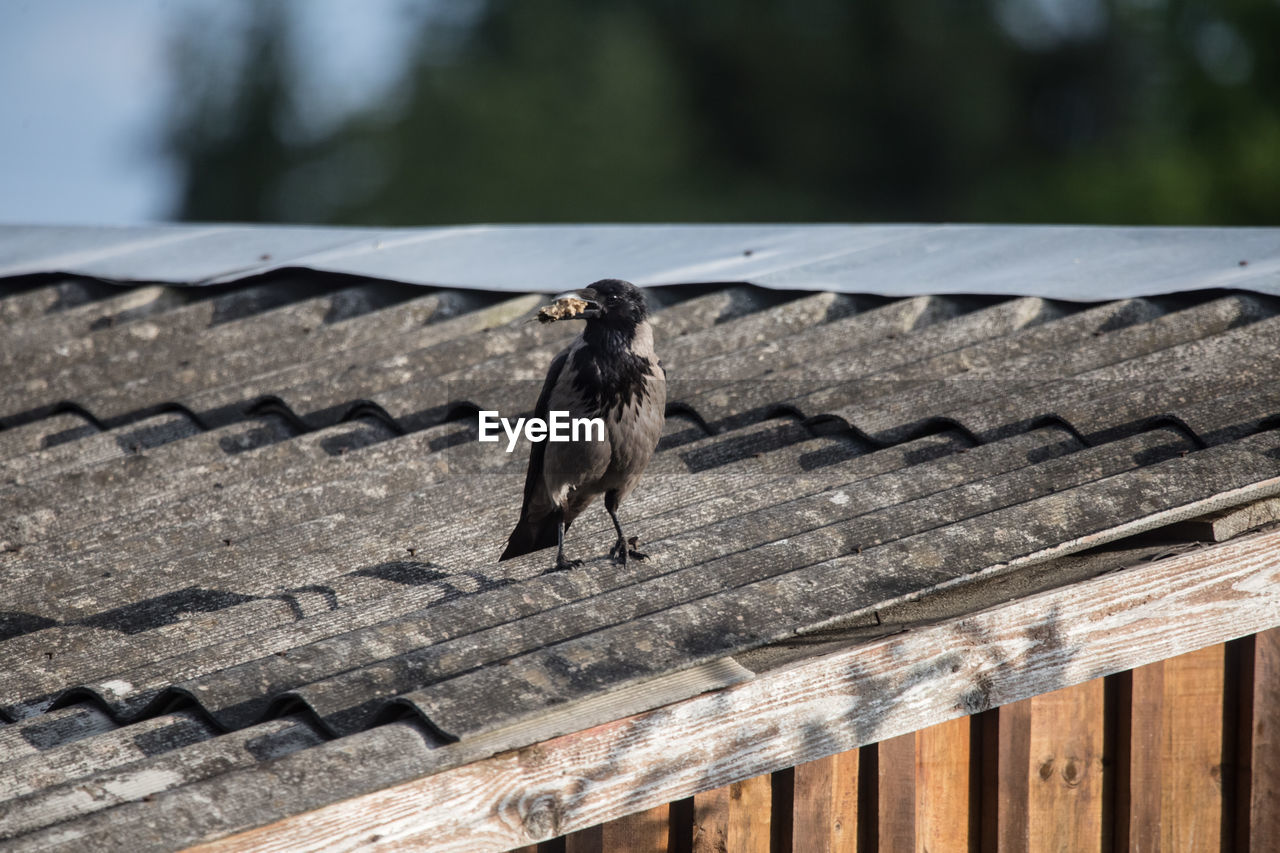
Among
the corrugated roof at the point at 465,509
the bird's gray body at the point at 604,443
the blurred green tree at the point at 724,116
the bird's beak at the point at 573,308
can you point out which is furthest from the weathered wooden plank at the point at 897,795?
the blurred green tree at the point at 724,116

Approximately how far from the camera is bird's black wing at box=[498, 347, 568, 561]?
9.75ft

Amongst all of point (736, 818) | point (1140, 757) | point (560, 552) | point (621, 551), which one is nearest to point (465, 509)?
point (560, 552)

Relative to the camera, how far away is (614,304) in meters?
2.89

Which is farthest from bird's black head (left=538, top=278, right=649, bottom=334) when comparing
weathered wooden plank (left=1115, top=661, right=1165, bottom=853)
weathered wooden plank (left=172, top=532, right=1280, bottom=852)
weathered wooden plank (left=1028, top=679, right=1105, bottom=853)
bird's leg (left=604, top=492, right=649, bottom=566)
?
weathered wooden plank (left=1115, top=661, right=1165, bottom=853)

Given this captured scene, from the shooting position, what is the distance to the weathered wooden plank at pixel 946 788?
2717 mm

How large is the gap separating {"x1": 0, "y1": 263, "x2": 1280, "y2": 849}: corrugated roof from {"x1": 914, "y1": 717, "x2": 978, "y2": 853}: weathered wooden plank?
42 centimetres

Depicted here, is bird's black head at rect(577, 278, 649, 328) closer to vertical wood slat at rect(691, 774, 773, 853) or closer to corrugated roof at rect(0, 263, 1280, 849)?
corrugated roof at rect(0, 263, 1280, 849)

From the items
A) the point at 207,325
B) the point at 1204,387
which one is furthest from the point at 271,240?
the point at 1204,387

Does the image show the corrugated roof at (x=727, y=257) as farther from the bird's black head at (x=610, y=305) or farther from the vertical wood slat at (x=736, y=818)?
the vertical wood slat at (x=736, y=818)

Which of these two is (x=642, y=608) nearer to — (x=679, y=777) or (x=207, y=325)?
(x=679, y=777)

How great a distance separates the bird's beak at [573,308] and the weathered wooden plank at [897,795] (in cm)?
106

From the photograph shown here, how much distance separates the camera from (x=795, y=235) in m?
5.81

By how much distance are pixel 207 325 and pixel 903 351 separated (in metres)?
2.72

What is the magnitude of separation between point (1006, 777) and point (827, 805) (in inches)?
16.7
